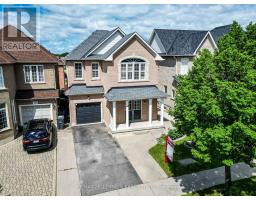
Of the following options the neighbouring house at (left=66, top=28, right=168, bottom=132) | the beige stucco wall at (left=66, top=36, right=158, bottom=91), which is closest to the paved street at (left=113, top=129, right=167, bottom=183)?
the neighbouring house at (left=66, top=28, right=168, bottom=132)

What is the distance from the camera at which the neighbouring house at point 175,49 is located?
26.1 metres

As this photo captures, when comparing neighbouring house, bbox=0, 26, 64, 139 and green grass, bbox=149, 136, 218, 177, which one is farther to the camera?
neighbouring house, bbox=0, 26, 64, 139

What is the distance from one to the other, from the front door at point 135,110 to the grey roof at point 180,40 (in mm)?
9173

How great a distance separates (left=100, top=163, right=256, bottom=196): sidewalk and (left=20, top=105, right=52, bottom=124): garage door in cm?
1264

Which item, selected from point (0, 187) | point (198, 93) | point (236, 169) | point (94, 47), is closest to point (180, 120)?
point (198, 93)

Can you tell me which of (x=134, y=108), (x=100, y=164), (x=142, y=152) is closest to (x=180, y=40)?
(x=134, y=108)

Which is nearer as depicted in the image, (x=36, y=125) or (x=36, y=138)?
(x=36, y=138)

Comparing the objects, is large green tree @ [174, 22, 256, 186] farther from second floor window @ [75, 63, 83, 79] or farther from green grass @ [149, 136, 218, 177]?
second floor window @ [75, 63, 83, 79]

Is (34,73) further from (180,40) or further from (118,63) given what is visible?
(180,40)

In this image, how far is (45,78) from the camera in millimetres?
21781

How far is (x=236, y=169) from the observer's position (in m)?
14.3

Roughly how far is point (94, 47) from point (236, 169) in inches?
675

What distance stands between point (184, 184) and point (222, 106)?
5605 mm

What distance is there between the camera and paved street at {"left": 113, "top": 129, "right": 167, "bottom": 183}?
13664mm
